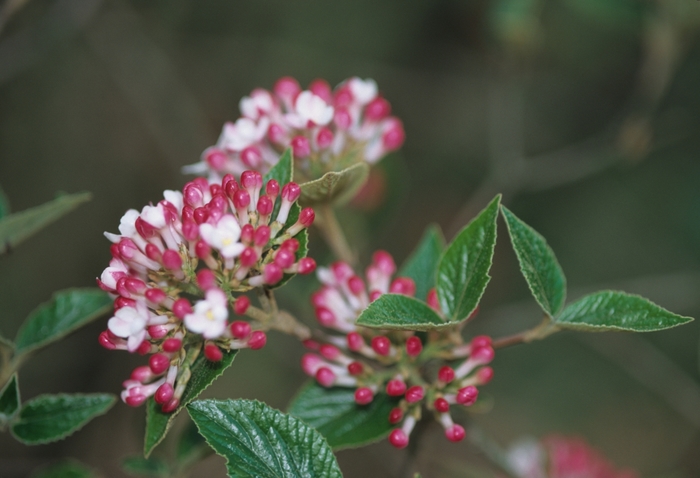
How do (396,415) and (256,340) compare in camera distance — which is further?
(396,415)

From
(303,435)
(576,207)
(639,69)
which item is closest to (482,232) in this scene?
(303,435)

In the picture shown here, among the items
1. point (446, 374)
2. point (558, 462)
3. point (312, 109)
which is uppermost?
point (312, 109)

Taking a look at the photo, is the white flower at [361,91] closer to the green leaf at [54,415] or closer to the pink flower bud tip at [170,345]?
the pink flower bud tip at [170,345]

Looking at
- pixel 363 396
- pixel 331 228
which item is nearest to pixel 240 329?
pixel 363 396

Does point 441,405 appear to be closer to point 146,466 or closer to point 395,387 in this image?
point 395,387

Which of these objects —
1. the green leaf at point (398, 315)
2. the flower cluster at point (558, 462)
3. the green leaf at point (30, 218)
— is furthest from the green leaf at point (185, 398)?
the flower cluster at point (558, 462)

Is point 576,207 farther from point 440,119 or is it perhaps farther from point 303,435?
point 303,435

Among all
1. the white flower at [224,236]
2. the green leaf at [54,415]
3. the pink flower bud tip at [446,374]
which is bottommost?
the pink flower bud tip at [446,374]
